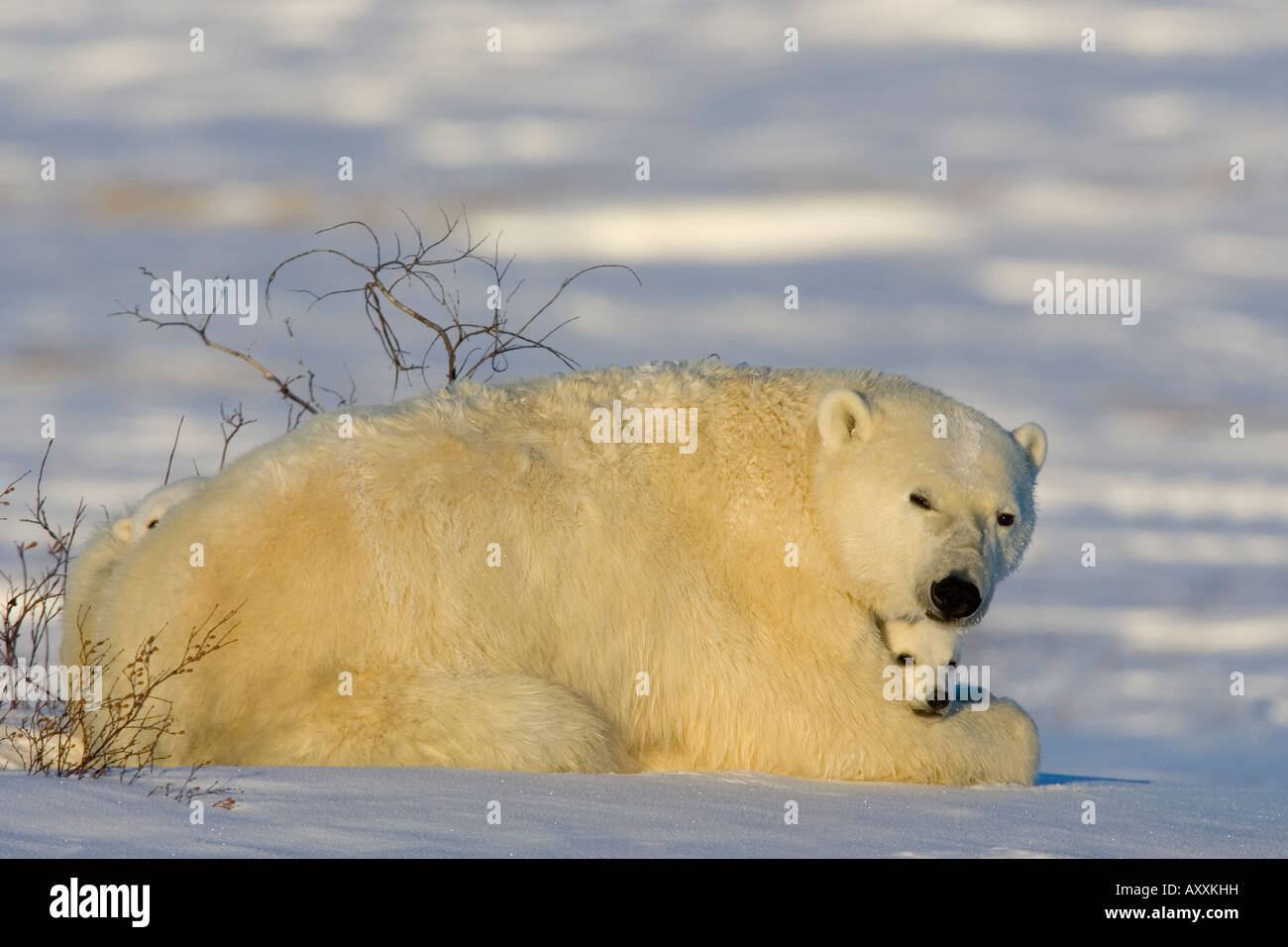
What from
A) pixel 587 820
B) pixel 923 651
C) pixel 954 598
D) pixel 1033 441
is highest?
pixel 1033 441

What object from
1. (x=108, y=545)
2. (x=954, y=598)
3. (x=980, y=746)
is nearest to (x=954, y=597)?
(x=954, y=598)

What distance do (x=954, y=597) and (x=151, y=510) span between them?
3.98 metres

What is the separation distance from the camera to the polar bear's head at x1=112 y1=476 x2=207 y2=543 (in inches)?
313

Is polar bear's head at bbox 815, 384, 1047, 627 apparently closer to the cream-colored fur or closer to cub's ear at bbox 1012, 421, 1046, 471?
cub's ear at bbox 1012, 421, 1046, 471

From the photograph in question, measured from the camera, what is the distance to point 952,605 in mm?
6930

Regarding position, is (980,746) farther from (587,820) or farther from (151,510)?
(151,510)

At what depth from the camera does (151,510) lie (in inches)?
315

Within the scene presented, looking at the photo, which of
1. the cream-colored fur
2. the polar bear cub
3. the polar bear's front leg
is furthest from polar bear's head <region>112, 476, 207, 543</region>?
the polar bear's front leg

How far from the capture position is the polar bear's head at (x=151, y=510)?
7.95m

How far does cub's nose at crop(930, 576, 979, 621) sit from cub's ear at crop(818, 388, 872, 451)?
2.58 ft

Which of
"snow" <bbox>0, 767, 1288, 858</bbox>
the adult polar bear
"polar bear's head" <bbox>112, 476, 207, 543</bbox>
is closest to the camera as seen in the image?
"snow" <bbox>0, 767, 1288, 858</bbox>

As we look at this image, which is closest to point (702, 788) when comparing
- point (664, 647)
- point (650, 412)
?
point (664, 647)
